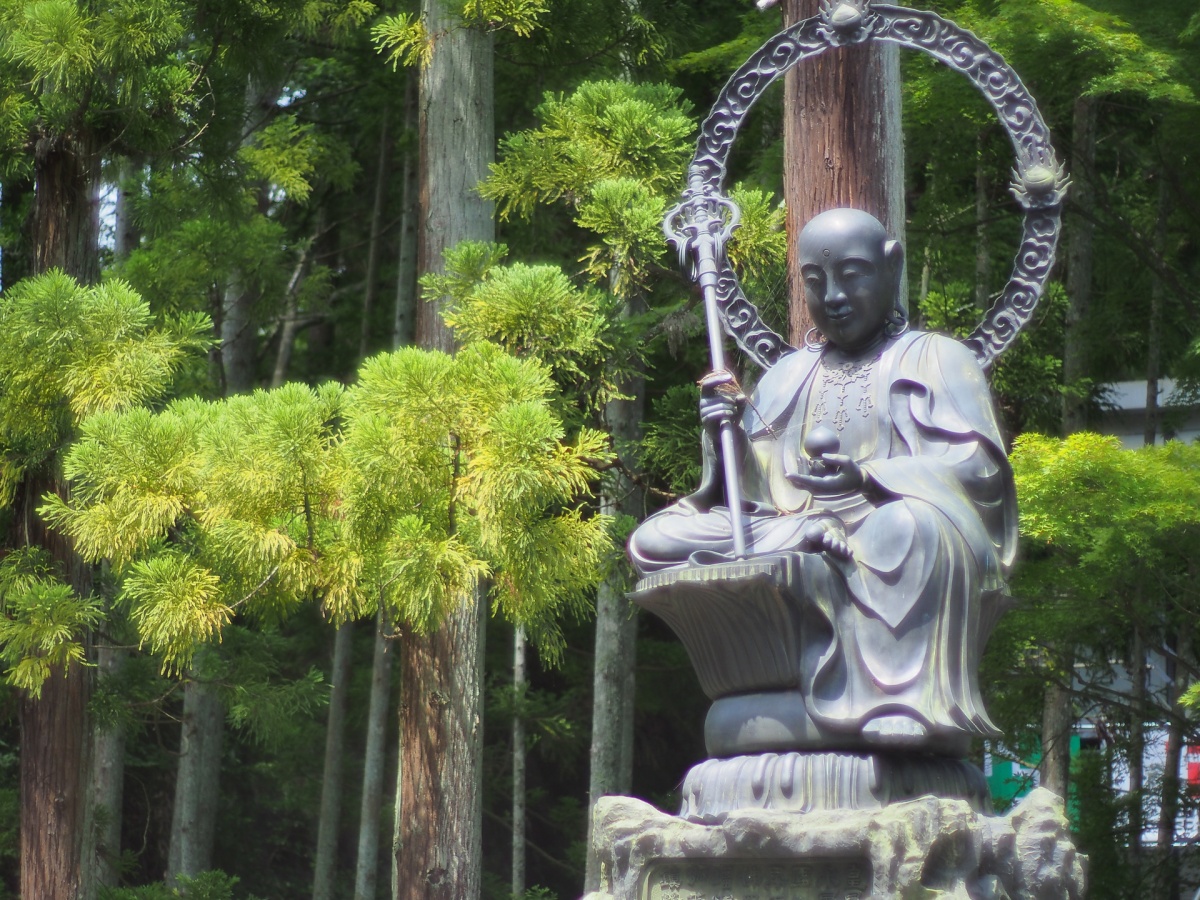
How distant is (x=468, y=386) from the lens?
728 centimetres

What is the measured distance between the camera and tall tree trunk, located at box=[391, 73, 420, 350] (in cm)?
1373

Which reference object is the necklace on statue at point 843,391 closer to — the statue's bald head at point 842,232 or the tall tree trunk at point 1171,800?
the statue's bald head at point 842,232

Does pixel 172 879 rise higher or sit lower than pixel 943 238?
lower

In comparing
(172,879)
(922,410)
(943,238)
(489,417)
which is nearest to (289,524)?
(489,417)

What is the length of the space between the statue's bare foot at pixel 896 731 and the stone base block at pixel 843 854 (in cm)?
19

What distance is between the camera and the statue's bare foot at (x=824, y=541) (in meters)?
5.11

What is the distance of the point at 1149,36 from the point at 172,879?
9.10m

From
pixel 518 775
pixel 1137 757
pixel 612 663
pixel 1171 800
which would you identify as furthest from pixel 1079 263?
pixel 518 775

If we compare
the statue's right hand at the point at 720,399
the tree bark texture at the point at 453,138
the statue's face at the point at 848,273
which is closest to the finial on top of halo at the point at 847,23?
the statue's face at the point at 848,273

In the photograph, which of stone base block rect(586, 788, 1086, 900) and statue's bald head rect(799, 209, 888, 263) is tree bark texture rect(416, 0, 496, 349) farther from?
stone base block rect(586, 788, 1086, 900)

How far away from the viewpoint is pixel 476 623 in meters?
8.78

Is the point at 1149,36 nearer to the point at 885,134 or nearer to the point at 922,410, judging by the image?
the point at 885,134

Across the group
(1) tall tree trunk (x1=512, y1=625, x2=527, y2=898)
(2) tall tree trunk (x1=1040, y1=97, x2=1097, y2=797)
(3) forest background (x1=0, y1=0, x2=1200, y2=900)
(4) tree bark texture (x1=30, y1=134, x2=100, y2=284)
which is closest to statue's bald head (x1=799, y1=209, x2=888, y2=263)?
(3) forest background (x1=0, y1=0, x2=1200, y2=900)

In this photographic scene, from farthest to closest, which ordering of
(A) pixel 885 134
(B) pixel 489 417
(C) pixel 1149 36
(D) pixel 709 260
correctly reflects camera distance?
(C) pixel 1149 36
(A) pixel 885 134
(B) pixel 489 417
(D) pixel 709 260
